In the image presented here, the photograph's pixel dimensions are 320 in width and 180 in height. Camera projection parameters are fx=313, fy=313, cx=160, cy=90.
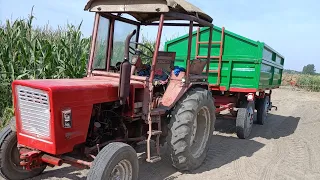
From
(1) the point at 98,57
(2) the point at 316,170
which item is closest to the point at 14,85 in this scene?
(1) the point at 98,57

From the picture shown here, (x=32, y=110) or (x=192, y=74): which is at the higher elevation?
(x=192, y=74)

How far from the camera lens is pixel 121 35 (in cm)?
473

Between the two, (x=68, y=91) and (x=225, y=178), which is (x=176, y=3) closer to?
(x=68, y=91)

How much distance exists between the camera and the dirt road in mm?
4312

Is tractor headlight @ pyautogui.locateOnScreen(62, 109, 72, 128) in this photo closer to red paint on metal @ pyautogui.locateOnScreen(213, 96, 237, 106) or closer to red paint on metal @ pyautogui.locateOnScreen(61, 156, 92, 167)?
red paint on metal @ pyautogui.locateOnScreen(61, 156, 92, 167)

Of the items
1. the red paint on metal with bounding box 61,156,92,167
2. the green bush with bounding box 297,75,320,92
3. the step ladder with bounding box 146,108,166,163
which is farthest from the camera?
the green bush with bounding box 297,75,320,92

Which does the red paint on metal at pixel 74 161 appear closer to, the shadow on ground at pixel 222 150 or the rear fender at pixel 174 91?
the shadow on ground at pixel 222 150

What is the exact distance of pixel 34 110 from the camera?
10.1 ft

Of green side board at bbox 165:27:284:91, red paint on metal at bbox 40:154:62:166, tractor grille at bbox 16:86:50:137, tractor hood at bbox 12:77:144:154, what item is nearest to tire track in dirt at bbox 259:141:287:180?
green side board at bbox 165:27:284:91

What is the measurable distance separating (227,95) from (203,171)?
10.1 feet

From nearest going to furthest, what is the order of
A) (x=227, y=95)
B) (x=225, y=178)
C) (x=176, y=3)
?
(x=176, y=3) → (x=225, y=178) → (x=227, y=95)

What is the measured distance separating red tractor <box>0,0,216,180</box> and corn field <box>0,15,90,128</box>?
1.89 m

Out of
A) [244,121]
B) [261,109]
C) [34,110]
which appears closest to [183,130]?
[34,110]

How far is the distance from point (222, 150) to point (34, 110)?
364cm
